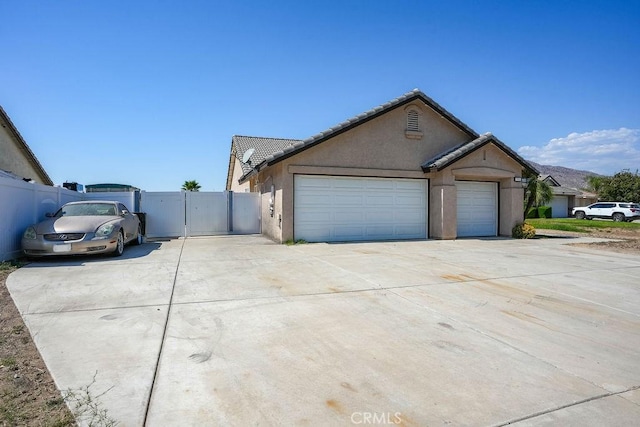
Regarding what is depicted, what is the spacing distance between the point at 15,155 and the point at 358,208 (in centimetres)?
1537

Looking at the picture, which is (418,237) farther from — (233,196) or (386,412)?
(386,412)

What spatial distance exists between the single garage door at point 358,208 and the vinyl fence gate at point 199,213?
3.94 meters

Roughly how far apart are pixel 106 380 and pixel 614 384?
4298mm

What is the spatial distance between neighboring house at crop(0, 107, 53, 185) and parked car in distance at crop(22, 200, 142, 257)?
6123mm

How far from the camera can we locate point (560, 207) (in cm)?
4209

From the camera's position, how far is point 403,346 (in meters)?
3.92

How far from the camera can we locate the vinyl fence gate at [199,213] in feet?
49.9

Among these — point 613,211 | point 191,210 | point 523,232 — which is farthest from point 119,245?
point 613,211

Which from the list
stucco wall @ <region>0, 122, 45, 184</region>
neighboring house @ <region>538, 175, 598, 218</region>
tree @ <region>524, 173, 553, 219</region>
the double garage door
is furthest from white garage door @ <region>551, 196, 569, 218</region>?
stucco wall @ <region>0, 122, 45, 184</region>

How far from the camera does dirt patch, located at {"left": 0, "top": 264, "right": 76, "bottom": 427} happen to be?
2564 millimetres

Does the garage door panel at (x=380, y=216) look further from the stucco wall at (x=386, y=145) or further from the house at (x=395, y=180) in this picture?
the stucco wall at (x=386, y=145)

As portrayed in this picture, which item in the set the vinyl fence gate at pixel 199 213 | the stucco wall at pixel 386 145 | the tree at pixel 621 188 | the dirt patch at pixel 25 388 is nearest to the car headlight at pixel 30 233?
the dirt patch at pixel 25 388

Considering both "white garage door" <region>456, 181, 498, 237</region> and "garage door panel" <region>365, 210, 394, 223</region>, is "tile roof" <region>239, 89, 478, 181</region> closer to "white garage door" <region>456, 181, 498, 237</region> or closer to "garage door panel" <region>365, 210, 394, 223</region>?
"white garage door" <region>456, 181, 498, 237</region>

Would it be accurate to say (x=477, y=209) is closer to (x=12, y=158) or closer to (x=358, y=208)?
(x=358, y=208)
